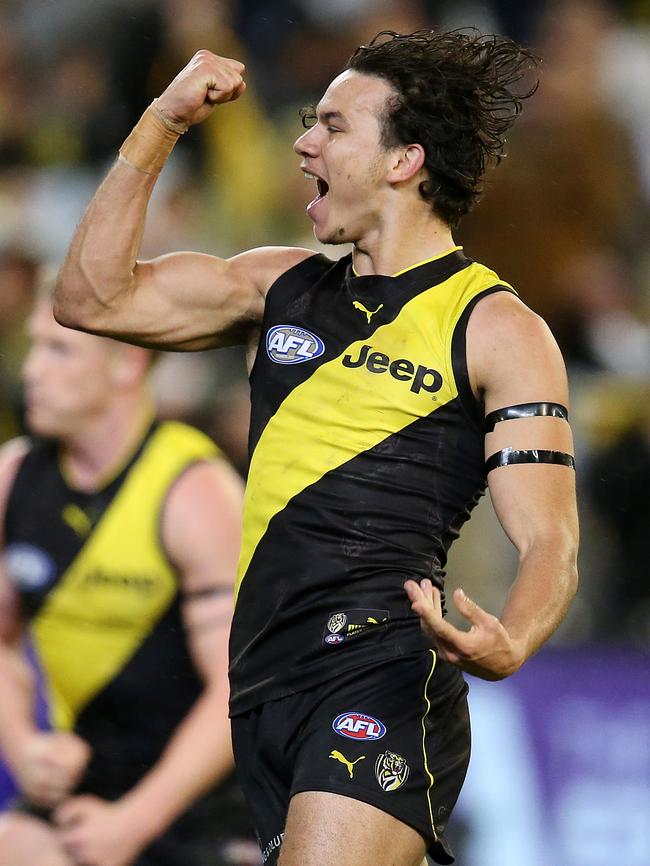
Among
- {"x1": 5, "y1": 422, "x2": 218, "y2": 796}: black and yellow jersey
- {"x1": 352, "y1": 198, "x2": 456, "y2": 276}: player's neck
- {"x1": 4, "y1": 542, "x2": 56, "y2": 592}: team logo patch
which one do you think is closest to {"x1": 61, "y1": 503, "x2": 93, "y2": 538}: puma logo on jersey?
{"x1": 5, "y1": 422, "x2": 218, "y2": 796}: black and yellow jersey

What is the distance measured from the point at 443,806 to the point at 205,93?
1763 millimetres

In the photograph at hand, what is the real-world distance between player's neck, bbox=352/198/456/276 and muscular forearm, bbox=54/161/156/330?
57 centimetres

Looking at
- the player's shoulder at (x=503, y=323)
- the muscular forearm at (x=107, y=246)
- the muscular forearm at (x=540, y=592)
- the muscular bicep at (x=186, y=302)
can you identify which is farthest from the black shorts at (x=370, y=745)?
the muscular forearm at (x=107, y=246)

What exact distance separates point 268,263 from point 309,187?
367cm

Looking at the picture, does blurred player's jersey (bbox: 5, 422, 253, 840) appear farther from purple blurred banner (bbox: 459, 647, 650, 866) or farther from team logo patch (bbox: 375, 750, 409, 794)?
team logo patch (bbox: 375, 750, 409, 794)

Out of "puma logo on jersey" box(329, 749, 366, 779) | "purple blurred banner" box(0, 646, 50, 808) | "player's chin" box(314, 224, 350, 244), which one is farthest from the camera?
"purple blurred banner" box(0, 646, 50, 808)

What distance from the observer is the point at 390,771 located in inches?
122

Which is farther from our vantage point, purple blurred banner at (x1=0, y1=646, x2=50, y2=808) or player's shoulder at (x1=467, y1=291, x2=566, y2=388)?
purple blurred banner at (x1=0, y1=646, x2=50, y2=808)

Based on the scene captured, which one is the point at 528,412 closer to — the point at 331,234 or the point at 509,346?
the point at 509,346

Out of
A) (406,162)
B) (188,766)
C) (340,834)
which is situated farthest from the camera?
(188,766)

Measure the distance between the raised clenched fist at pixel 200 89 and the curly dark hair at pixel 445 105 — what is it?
40 cm

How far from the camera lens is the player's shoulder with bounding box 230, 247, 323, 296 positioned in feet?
11.9

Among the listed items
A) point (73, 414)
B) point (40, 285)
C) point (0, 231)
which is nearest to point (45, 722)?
point (73, 414)

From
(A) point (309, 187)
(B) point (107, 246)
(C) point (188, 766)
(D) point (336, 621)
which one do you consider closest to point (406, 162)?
(B) point (107, 246)
